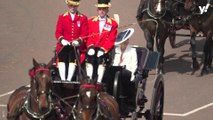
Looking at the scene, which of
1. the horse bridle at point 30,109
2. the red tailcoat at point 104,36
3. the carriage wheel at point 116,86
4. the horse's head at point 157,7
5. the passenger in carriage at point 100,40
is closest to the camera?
the horse bridle at point 30,109

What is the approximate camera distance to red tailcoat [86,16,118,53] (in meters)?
11.5

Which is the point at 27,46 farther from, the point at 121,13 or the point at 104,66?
the point at 104,66

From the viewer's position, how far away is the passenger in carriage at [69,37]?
11266 mm

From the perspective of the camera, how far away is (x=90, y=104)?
30.8 ft

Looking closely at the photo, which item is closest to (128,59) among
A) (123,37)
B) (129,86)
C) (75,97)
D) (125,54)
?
(125,54)

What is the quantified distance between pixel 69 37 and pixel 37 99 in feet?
7.58

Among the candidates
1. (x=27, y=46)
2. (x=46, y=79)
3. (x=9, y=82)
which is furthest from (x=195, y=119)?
(x=27, y=46)

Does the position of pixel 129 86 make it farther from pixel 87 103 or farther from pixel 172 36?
pixel 172 36

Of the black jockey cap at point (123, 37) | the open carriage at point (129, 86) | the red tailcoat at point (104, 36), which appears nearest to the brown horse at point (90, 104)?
the open carriage at point (129, 86)

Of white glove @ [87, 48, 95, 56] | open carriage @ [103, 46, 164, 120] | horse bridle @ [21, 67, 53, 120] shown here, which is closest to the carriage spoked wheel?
open carriage @ [103, 46, 164, 120]

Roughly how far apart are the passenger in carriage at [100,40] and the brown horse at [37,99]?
143 cm

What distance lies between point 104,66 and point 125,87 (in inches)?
22.5

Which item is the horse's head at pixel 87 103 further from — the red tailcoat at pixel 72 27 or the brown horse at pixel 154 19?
the brown horse at pixel 154 19

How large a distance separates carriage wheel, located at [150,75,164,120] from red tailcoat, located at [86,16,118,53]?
1.16 m
